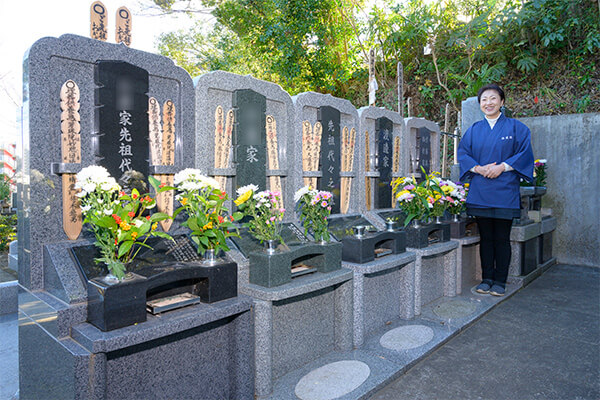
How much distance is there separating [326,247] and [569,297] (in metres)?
3.38

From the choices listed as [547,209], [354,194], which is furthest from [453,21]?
[354,194]

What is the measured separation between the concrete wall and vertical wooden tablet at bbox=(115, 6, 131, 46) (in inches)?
251

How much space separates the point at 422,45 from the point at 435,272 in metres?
9.02

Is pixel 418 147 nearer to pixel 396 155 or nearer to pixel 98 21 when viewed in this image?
pixel 396 155

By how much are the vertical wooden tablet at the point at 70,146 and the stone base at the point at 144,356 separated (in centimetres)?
45

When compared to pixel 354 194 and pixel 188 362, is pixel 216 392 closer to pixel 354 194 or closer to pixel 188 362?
pixel 188 362

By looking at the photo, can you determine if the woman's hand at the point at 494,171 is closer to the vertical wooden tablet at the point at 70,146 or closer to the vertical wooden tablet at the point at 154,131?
the vertical wooden tablet at the point at 154,131

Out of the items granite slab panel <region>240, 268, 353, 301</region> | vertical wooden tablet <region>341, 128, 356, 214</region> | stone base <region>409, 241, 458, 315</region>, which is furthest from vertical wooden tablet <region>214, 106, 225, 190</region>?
stone base <region>409, 241, 458, 315</region>

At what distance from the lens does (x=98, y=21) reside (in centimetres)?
257

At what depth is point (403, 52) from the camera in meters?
11.7

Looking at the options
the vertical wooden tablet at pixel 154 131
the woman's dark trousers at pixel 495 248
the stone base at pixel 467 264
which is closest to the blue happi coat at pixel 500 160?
the woman's dark trousers at pixel 495 248

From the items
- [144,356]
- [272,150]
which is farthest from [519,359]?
[144,356]

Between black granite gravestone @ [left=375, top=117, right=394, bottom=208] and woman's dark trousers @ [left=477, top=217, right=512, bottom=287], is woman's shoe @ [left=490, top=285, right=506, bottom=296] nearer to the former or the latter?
woman's dark trousers @ [left=477, top=217, right=512, bottom=287]

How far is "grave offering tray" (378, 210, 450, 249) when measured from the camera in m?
3.96
